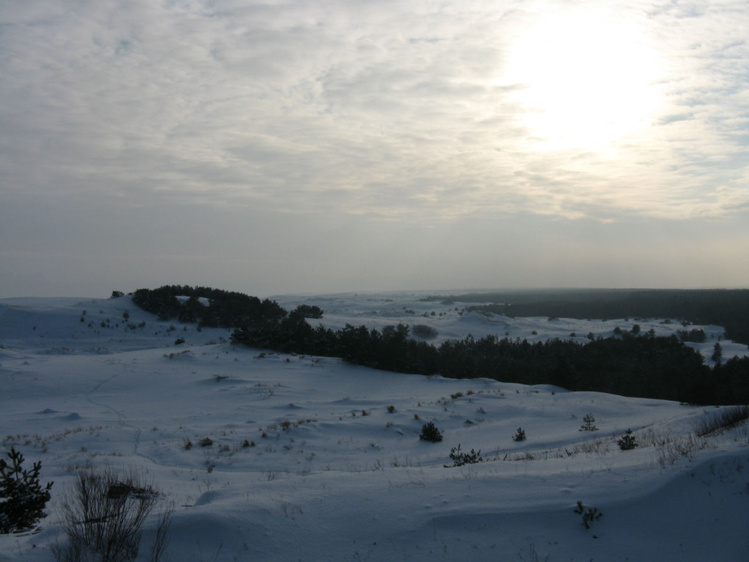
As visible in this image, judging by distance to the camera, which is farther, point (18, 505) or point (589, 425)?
point (589, 425)

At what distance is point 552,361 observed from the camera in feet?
71.8

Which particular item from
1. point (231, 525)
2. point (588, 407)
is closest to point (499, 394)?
point (588, 407)

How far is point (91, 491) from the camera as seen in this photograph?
448cm

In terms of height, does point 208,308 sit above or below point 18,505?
above

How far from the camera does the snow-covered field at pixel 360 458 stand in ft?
14.8

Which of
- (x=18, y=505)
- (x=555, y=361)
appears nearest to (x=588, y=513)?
(x=18, y=505)

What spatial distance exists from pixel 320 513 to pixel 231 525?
0.91m

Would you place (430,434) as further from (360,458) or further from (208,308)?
(208,308)

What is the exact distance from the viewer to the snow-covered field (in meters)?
4.52

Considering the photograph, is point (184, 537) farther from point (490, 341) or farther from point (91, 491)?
point (490, 341)

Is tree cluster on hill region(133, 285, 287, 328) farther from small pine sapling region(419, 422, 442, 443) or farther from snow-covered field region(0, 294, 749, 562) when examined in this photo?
small pine sapling region(419, 422, 442, 443)

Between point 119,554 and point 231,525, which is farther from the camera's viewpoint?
point 231,525

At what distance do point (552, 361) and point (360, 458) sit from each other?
47.9 feet

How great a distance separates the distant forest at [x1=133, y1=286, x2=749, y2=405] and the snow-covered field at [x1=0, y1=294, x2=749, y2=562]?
46.4 inches
